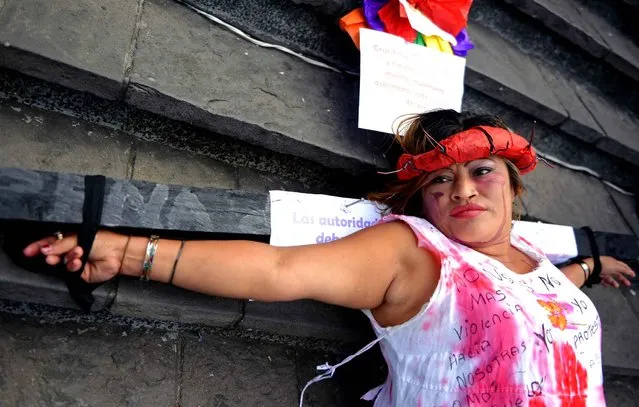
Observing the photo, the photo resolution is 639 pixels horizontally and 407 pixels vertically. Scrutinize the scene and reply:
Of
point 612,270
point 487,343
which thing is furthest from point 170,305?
point 612,270

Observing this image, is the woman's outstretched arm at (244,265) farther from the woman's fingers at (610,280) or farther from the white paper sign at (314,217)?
the woman's fingers at (610,280)

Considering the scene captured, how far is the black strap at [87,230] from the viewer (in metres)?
1.49

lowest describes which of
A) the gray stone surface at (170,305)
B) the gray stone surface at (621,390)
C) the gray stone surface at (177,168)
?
the gray stone surface at (621,390)

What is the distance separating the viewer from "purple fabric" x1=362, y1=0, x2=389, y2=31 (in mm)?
2373

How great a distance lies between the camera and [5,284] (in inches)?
61.4

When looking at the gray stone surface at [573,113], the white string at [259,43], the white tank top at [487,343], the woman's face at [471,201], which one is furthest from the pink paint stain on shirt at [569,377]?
the gray stone surface at [573,113]

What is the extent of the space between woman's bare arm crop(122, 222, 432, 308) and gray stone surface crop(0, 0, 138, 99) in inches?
26.8

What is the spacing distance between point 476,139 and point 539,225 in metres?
0.87

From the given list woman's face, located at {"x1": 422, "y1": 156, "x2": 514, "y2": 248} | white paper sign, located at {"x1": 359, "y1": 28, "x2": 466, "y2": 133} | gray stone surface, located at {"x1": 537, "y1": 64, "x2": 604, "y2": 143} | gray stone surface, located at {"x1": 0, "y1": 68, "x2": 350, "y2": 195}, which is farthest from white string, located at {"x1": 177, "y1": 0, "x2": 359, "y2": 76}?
gray stone surface, located at {"x1": 537, "y1": 64, "x2": 604, "y2": 143}

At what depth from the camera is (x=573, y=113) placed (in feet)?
10.8

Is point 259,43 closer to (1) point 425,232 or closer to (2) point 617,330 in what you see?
(1) point 425,232

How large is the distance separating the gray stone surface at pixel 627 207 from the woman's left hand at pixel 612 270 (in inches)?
38.1

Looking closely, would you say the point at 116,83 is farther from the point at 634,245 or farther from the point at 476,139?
the point at 634,245

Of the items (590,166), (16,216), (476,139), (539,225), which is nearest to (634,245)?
(539,225)
